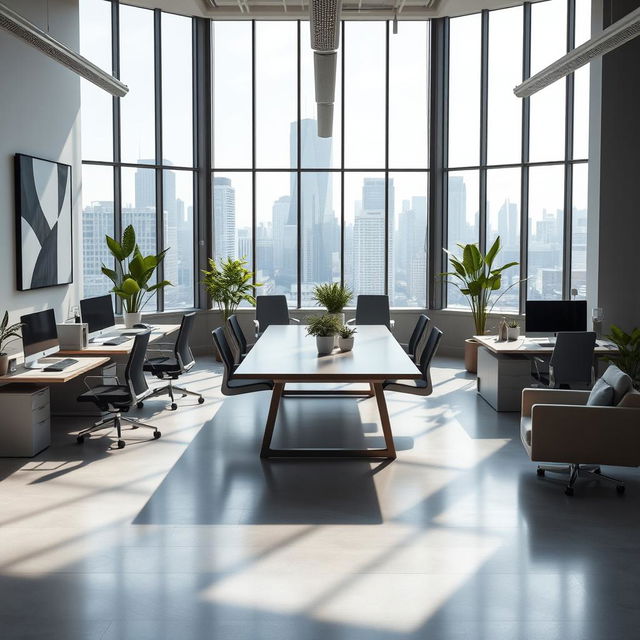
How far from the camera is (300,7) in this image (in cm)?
967

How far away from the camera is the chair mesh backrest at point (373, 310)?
31.6 ft

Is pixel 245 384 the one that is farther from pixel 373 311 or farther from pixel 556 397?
pixel 373 311

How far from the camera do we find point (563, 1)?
1009cm

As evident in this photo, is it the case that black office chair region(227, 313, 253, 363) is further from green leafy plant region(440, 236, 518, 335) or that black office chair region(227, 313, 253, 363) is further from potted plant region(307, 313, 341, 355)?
green leafy plant region(440, 236, 518, 335)

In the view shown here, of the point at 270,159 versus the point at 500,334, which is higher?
the point at 270,159

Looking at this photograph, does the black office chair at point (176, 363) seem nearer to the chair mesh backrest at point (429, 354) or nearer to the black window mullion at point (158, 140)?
the chair mesh backrest at point (429, 354)

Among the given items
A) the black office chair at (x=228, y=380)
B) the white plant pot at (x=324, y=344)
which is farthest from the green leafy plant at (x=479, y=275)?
the black office chair at (x=228, y=380)

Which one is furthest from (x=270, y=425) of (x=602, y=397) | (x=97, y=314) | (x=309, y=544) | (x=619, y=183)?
(x=619, y=183)

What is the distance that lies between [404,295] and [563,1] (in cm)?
445

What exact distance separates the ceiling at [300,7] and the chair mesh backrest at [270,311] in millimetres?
3428

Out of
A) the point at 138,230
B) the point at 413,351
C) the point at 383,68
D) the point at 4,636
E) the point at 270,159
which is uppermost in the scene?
the point at 383,68

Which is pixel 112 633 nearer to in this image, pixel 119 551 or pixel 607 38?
pixel 119 551

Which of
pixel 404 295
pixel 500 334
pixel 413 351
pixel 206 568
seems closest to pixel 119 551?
pixel 206 568

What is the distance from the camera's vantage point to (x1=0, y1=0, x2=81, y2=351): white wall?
24.0ft
